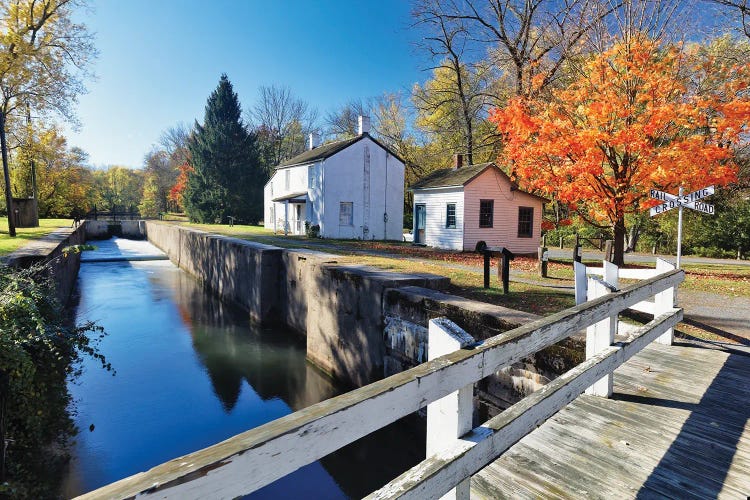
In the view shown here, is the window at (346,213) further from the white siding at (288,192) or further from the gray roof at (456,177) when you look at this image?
the gray roof at (456,177)

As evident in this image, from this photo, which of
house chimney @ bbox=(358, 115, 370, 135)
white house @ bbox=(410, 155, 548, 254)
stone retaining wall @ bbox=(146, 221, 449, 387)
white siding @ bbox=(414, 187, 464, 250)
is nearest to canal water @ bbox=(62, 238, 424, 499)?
stone retaining wall @ bbox=(146, 221, 449, 387)

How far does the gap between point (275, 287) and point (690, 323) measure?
10024mm

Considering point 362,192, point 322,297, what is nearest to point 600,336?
point 322,297

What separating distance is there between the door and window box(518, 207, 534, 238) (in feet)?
15.2

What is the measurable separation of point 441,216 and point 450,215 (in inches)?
23.2

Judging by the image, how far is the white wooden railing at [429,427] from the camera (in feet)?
3.81

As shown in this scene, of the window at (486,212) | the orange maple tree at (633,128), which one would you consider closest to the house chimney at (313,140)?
the window at (486,212)

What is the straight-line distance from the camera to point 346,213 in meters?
27.2

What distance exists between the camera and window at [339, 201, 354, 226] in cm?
2708

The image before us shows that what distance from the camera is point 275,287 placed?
13.2 meters

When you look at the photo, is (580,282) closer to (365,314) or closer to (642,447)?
(642,447)

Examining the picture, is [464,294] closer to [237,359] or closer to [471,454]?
[237,359]

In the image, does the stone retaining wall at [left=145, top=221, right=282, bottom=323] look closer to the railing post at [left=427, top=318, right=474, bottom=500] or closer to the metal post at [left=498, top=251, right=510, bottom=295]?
the metal post at [left=498, top=251, right=510, bottom=295]

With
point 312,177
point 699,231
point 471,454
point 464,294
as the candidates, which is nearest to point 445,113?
point 312,177
